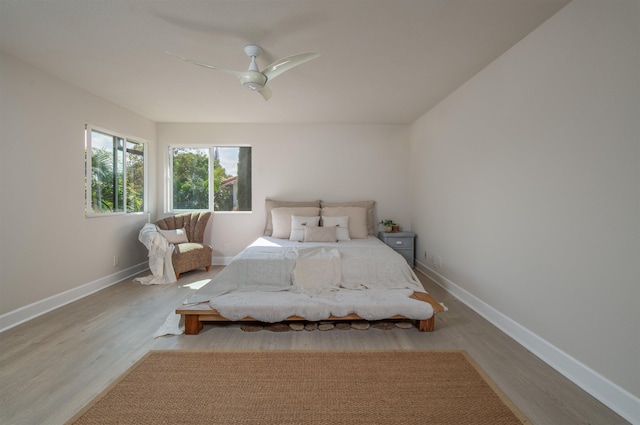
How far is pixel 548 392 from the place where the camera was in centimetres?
170

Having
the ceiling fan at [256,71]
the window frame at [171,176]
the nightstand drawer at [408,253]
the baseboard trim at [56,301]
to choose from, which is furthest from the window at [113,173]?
the nightstand drawer at [408,253]

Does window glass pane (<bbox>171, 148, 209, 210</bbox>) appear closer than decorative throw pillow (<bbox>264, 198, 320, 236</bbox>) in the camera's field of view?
No

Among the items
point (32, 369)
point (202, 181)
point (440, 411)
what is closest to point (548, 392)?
point (440, 411)

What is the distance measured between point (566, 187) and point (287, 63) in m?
2.15

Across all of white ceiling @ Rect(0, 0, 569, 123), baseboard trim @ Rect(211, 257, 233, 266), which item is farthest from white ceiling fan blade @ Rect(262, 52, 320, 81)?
baseboard trim @ Rect(211, 257, 233, 266)

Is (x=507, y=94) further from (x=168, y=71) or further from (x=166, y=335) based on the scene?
(x=166, y=335)

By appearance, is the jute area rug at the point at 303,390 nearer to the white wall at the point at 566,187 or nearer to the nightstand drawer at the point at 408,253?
the white wall at the point at 566,187

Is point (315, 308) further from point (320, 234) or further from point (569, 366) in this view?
point (569, 366)

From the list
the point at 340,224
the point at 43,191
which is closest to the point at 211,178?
the point at 43,191

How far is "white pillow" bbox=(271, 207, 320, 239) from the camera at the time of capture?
427 centimetres

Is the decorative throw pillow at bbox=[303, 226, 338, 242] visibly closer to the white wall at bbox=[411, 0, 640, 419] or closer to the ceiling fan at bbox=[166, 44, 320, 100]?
the white wall at bbox=[411, 0, 640, 419]

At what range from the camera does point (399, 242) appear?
14.5 feet

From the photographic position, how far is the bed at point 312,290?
2.44 meters

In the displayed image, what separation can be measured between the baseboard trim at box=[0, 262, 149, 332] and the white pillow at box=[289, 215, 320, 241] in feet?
7.84
